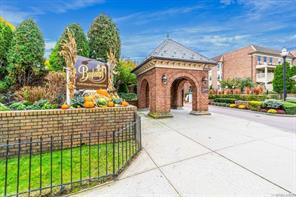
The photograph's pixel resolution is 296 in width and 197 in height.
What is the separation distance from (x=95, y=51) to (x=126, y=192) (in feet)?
58.7

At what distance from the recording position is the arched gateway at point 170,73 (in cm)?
1118

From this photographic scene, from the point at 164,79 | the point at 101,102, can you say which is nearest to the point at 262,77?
the point at 164,79

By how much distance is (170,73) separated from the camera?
37.9ft

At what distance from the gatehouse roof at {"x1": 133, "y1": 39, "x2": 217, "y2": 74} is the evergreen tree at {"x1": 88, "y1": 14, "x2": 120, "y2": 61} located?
7000 millimetres

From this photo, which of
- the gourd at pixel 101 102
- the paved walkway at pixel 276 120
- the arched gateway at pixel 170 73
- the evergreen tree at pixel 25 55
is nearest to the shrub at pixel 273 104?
the paved walkway at pixel 276 120

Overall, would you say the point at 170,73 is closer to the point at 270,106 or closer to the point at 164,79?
the point at 164,79

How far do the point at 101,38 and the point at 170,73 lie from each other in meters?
10.7

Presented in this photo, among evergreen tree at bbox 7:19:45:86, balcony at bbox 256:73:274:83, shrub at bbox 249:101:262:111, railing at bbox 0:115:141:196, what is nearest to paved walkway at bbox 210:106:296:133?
shrub at bbox 249:101:262:111

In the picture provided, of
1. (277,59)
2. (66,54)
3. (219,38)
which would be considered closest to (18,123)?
(66,54)

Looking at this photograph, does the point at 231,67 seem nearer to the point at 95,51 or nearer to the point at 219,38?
the point at 219,38

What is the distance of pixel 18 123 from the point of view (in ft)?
15.4

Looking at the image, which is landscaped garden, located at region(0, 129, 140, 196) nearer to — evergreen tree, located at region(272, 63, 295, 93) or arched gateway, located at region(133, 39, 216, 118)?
arched gateway, located at region(133, 39, 216, 118)

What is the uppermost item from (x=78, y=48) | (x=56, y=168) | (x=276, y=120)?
(x=78, y=48)

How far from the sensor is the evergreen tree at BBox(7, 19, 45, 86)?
1265cm
